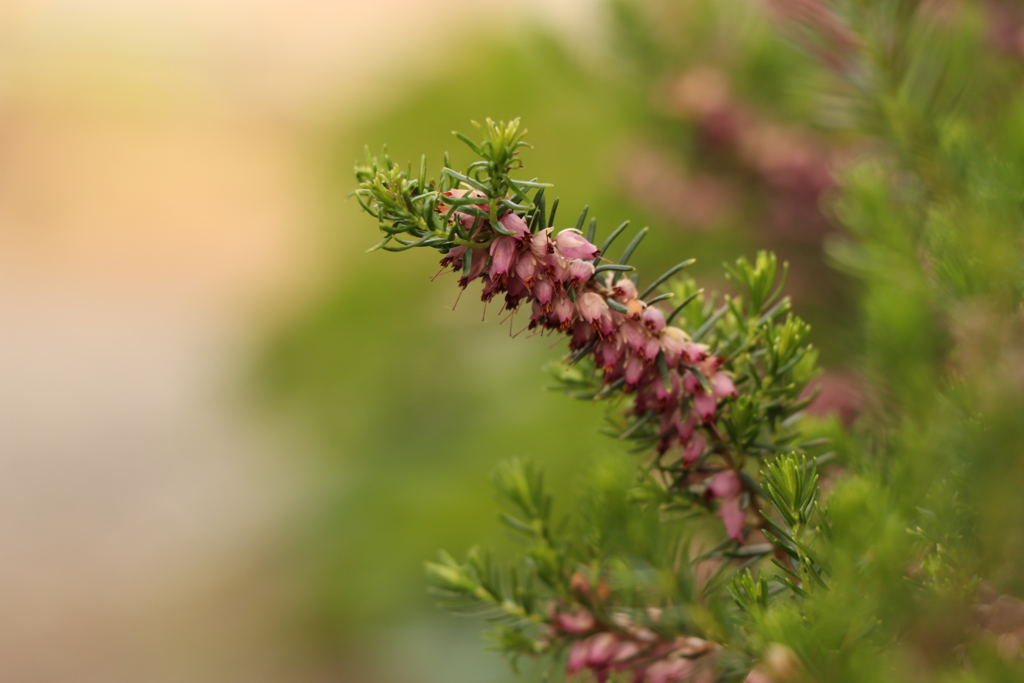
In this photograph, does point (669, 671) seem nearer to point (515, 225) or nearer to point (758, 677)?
point (758, 677)

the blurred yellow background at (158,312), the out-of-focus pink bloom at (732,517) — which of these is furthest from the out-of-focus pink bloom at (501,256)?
the blurred yellow background at (158,312)

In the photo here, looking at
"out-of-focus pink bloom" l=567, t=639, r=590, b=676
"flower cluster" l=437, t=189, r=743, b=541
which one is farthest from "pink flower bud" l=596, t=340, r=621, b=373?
"out-of-focus pink bloom" l=567, t=639, r=590, b=676

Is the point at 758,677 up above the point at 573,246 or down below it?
below

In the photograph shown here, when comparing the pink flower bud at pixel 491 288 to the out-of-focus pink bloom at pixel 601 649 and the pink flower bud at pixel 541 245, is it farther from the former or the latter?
the out-of-focus pink bloom at pixel 601 649

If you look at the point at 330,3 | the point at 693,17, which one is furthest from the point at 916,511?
the point at 330,3

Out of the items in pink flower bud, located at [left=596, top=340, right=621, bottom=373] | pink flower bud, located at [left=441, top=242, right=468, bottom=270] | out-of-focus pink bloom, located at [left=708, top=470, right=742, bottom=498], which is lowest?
out-of-focus pink bloom, located at [left=708, top=470, right=742, bottom=498]

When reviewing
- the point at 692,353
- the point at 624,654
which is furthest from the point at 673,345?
the point at 624,654

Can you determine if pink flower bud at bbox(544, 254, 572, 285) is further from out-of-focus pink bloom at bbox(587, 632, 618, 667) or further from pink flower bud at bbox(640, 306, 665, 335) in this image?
out-of-focus pink bloom at bbox(587, 632, 618, 667)
